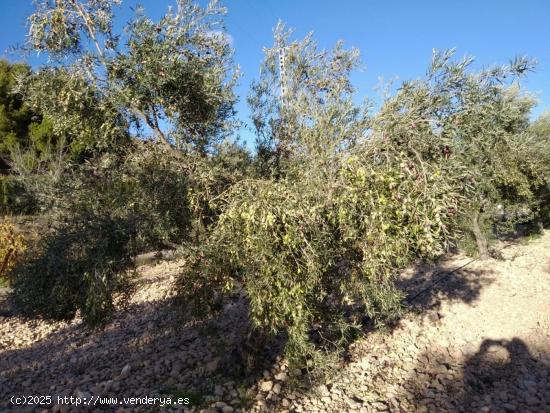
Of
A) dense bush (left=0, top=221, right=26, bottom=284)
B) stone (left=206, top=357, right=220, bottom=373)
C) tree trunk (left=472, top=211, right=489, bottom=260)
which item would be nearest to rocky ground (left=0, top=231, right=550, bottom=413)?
stone (left=206, top=357, right=220, bottom=373)

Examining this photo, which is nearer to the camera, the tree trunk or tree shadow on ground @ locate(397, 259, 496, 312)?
tree shadow on ground @ locate(397, 259, 496, 312)

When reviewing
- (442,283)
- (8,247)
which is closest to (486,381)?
(442,283)

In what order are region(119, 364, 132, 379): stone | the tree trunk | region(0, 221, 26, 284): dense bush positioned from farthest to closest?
region(0, 221, 26, 284): dense bush
the tree trunk
region(119, 364, 132, 379): stone

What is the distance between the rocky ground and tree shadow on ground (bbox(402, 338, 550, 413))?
0.02 metres

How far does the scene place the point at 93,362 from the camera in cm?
827

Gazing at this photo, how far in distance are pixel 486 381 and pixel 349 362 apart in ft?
7.54

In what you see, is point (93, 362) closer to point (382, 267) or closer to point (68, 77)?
point (68, 77)

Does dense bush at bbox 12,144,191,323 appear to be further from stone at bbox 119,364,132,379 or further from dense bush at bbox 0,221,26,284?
dense bush at bbox 0,221,26,284

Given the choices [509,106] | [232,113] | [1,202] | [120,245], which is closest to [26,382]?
[120,245]

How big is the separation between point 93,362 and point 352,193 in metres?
6.94

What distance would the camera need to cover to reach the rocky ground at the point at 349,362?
20.7ft

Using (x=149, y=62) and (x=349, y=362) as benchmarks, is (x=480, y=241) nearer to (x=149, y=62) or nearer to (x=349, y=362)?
(x=349, y=362)

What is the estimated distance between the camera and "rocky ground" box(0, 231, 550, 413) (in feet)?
20.7

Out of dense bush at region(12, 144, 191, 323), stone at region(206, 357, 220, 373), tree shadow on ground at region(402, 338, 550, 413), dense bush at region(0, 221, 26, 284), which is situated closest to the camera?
dense bush at region(12, 144, 191, 323)
